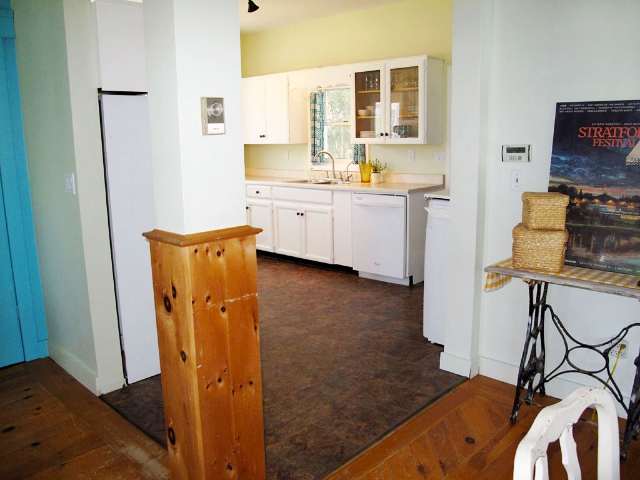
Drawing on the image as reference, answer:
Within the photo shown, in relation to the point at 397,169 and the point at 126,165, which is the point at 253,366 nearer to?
the point at 126,165

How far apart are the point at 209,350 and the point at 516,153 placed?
1.93m

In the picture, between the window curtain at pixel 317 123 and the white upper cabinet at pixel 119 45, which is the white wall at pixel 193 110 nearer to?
the white upper cabinet at pixel 119 45

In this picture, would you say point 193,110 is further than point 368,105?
No

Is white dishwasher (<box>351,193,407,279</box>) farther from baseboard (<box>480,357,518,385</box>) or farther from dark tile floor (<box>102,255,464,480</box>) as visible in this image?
baseboard (<box>480,357,518,385</box>)

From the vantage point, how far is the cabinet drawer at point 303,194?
17.5ft

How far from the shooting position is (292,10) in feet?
18.0

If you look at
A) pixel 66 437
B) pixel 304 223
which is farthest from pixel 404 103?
pixel 66 437

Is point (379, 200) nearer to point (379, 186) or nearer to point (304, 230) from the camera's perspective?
point (379, 186)

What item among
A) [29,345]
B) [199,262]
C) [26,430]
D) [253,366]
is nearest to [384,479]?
[253,366]

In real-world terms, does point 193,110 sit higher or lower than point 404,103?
lower

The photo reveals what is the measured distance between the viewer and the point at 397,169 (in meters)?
5.45

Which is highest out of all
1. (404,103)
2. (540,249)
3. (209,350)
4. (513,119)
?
(404,103)

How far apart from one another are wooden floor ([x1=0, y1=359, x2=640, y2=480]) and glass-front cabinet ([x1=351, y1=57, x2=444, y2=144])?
8.72 ft

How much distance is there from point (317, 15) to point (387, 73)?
1.33m
